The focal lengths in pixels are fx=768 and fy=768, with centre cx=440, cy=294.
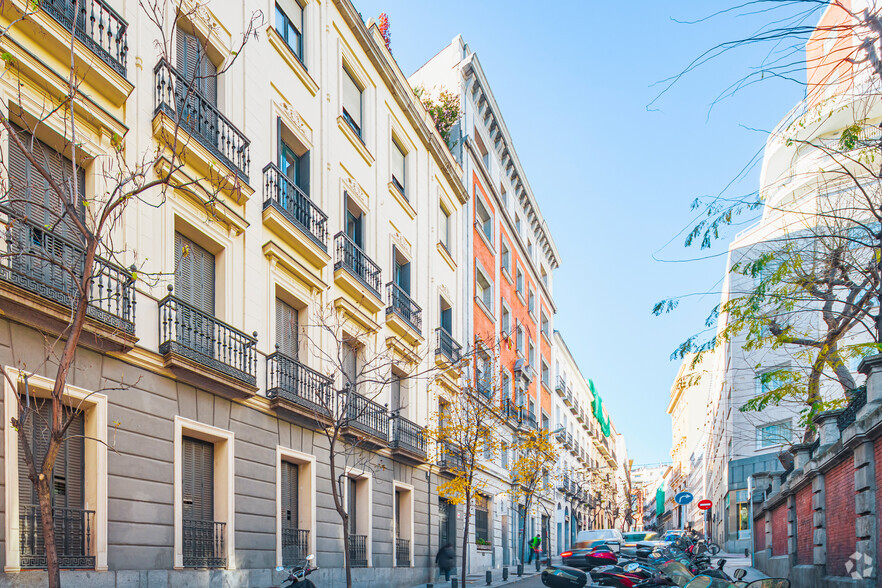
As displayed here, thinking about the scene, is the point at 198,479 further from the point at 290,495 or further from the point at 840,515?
the point at 840,515

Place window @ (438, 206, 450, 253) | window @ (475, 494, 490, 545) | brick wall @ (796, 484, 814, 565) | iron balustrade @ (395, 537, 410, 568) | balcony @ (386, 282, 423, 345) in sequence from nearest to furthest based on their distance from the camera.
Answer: brick wall @ (796, 484, 814, 565), iron balustrade @ (395, 537, 410, 568), balcony @ (386, 282, 423, 345), window @ (438, 206, 450, 253), window @ (475, 494, 490, 545)

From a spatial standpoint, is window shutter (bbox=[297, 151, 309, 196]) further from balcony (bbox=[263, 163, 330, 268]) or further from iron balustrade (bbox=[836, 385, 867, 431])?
iron balustrade (bbox=[836, 385, 867, 431])

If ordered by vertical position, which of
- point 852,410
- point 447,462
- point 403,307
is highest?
point 403,307

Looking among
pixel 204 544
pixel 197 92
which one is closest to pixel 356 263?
pixel 197 92

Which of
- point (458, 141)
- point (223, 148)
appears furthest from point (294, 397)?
point (458, 141)

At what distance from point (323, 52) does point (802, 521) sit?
14.7 meters

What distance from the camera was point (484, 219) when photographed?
106ft

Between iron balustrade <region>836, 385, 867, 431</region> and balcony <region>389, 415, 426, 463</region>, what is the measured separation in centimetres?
967

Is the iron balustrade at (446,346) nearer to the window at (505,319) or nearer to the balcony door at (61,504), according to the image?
the window at (505,319)

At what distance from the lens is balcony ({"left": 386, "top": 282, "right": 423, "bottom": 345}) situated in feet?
66.7

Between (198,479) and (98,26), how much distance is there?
268 inches

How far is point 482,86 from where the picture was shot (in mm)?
30766

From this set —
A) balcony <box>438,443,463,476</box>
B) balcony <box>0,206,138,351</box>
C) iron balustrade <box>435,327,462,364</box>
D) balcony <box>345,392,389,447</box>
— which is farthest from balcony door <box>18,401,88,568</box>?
iron balustrade <box>435,327,462,364</box>

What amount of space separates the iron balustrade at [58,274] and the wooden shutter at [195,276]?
1781mm
